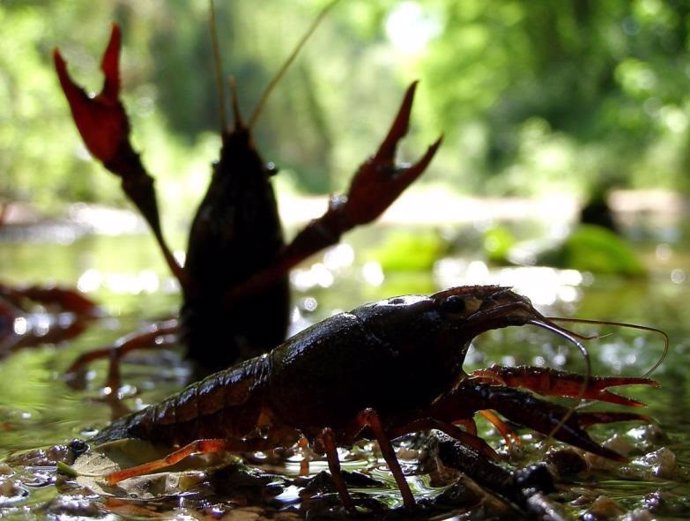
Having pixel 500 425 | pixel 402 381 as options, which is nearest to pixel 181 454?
pixel 402 381

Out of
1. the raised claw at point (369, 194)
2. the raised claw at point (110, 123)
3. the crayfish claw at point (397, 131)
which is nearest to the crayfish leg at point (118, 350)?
the raised claw at point (110, 123)

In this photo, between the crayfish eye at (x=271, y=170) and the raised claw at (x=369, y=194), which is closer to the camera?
the raised claw at (x=369, y=194)

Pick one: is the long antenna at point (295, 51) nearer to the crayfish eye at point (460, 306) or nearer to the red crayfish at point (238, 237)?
the red crayfish at point (238, 237)

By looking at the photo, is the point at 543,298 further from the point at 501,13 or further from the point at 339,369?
the point at 501,13

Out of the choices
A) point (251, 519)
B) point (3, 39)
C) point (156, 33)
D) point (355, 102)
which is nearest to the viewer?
point (251, 519)

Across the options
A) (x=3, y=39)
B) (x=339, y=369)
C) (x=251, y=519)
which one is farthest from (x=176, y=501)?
(x=3, y=39)

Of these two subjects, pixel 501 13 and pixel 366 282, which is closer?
pixel 366 282

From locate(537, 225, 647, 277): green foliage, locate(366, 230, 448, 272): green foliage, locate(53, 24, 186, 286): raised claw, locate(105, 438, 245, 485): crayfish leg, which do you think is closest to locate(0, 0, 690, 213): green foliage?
locate(53, 24, 186, 286): raised claw

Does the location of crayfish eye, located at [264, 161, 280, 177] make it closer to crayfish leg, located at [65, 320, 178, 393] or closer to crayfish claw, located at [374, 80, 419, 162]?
crayfish claw, located at [374, 80, 419, 162]
